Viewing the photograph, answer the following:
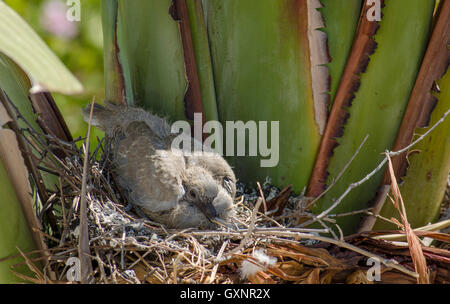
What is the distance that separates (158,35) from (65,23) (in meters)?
1.14

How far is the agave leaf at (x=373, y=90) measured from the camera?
4.36 feet

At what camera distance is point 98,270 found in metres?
1.18

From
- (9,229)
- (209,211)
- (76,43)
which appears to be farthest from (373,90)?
(76,43)

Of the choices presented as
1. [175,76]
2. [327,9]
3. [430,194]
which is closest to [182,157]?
[175,76]

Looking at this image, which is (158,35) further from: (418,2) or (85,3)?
(85,3)

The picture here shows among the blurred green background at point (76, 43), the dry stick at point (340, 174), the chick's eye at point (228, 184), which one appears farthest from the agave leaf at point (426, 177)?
the blurred green background at point (76, 43)

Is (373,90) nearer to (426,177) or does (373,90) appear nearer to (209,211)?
(426,177)

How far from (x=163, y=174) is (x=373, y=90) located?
668 millimetres

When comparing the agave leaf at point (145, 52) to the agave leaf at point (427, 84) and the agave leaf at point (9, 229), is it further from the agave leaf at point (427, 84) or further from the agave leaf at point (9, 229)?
the agave leaf at point (427, 84)

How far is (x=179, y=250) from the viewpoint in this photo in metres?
1.21

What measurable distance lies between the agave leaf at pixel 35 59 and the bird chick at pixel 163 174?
3.08ft

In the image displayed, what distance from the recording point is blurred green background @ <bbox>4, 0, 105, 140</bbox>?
7.61 ft

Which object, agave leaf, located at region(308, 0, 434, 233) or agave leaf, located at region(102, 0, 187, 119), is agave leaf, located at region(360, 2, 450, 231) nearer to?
agave leaf, located at region(308, 0, 434, 233)

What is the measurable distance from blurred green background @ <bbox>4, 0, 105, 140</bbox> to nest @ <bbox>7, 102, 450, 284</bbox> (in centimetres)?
99
